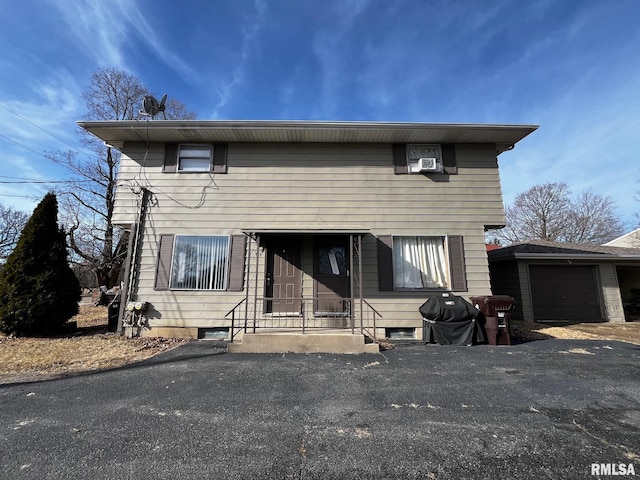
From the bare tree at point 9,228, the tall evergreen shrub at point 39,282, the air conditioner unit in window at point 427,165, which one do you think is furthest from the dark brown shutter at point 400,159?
the bare tree at point 9,228

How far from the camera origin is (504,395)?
3551 millimetres

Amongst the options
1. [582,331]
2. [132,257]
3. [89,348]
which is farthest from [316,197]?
[582,331]

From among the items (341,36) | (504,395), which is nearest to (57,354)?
(504,395)

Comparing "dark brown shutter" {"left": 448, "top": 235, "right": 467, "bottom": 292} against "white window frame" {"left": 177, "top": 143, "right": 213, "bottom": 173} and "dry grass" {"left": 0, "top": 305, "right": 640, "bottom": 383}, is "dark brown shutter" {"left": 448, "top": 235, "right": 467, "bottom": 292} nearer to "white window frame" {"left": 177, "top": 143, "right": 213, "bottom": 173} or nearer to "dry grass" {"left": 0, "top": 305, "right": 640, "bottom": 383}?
"dry grass" {"left": 0, "top": 305, "right": 640, "bottom": 383}

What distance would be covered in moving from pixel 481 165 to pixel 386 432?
7.14 meters

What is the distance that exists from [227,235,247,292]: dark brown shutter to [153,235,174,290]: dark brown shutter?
154cm

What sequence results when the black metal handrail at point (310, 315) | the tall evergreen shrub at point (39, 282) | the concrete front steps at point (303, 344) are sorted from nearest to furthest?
the concrete front steps at point (303, 344)
the tall evergreen shrub at point (39, 282)
the black metal handrail at point (310, 315)

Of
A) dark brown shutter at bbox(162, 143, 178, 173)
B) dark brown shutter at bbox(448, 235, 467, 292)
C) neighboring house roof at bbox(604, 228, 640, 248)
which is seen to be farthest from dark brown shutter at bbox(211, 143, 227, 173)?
neighboring house roof at bbox(604, 228, 640, 248)

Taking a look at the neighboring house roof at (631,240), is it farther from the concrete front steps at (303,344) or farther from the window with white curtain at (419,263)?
the concrete front steps at (303,344)

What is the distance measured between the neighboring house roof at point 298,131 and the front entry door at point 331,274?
2693 millimetres

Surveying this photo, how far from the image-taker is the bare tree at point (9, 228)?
22641mm

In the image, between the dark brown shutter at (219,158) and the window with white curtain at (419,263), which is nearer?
the window with white curtain at (419,263)

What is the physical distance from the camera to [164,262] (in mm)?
7090

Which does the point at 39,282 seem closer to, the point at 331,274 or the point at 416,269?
the point at 331,274
